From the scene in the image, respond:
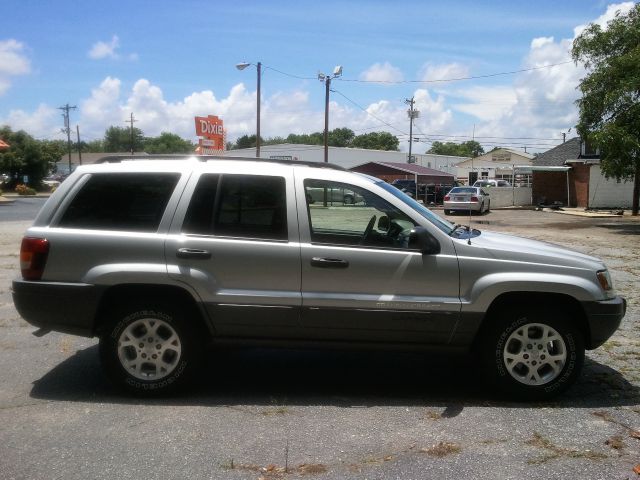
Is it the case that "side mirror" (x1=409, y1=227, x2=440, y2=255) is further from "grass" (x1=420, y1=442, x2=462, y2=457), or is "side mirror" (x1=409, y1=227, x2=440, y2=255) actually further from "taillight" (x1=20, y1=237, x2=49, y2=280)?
"taillight" (x1=20, y1=237, x2=49, y2=280)

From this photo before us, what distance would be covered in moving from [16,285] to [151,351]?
1.18 meters

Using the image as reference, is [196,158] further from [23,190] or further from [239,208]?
[23,190]

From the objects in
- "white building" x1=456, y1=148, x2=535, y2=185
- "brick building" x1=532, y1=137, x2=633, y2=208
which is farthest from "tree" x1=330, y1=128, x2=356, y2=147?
"brick building" x1=532, y1=137, x2=633, y2=208

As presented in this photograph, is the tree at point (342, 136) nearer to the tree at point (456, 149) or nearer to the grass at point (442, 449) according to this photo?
the tree at point (456, 149)

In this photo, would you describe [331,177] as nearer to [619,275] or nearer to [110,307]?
[110,307]

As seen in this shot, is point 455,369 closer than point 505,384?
No

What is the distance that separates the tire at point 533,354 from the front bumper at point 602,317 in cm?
12

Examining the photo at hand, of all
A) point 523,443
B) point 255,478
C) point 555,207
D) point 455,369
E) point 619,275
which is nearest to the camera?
point 255,478

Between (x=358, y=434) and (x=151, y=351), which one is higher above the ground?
(x=151, y=351)

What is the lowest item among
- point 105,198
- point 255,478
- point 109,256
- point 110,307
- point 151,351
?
point 255,478

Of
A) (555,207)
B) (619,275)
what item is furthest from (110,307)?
(555,207)

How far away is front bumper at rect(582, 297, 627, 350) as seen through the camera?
462 centimetres

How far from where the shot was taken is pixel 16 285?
15.5 ft

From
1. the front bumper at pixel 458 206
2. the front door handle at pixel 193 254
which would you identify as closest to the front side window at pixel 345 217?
the front door handle at pixel 193 254
